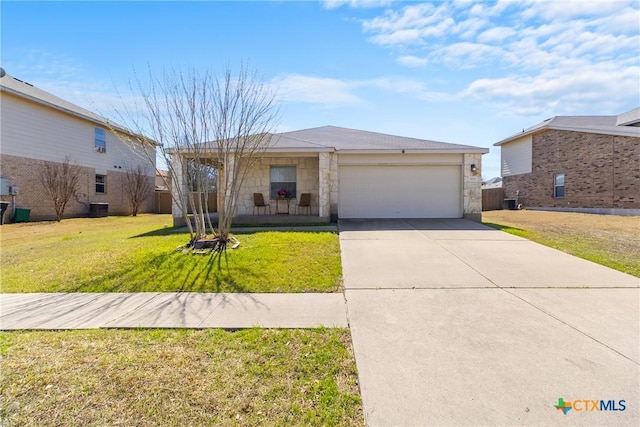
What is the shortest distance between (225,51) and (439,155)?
8524mm

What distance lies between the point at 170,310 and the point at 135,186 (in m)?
20.0

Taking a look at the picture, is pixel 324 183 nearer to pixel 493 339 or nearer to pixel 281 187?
pixel 281 187

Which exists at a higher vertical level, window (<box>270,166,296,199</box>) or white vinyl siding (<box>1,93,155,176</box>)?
white vinyl siding (<box>1,93,155,176</box>)

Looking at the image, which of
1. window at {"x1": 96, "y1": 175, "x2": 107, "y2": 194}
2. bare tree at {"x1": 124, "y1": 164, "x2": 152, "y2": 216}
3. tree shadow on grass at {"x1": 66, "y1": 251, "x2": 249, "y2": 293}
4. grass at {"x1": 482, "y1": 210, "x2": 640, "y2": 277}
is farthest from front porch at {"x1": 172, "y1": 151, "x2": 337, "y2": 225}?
window at {"x1": 96, "y1": 175, "x2": 107, "y2": 194}

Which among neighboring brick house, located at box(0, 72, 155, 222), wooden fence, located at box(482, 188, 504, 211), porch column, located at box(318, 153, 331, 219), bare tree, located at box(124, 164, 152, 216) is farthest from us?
wooden fence, located at box(482, 188, 504, 211)

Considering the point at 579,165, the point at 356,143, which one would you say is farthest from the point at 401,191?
the point at 579,165

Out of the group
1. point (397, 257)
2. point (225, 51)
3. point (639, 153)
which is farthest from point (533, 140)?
point (225, 51)

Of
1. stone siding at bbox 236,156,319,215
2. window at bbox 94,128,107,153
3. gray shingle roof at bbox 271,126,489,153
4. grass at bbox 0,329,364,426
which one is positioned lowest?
grass at bbox 0,329,364,426

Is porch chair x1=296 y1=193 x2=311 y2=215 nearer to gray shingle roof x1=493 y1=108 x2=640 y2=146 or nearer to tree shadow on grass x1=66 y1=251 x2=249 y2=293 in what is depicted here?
tree shadow on grass x1=66 y1=251 x2=249 y2=293

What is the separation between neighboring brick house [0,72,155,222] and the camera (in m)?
14.2

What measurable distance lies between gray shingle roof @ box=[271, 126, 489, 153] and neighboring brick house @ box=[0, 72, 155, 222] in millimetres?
6468

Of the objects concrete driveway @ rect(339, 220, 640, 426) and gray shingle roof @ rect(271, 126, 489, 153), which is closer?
concrete driveway @ rect(339, 220, 640, 426)

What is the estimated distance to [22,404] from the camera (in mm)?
2203

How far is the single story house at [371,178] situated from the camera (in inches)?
437
